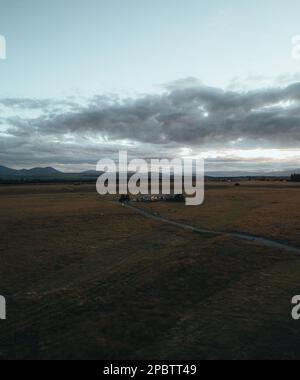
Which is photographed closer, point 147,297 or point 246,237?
point 147,297

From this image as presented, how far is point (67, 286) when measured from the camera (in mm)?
18969

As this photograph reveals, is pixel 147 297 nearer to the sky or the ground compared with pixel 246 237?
nearer to the ground

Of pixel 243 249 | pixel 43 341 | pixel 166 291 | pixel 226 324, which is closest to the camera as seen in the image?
pixel 43 341

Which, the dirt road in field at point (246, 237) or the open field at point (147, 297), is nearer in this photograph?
the open field at point (147, 297)

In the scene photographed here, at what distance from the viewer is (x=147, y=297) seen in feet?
56.7

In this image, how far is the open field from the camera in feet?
40.9

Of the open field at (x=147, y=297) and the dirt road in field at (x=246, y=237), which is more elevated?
the dirt road in field at (x=246, y=237)

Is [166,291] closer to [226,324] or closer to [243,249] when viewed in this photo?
[226,324]

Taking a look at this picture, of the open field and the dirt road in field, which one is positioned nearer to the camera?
the open field

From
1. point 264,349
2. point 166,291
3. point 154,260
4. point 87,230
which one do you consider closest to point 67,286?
point 166,291

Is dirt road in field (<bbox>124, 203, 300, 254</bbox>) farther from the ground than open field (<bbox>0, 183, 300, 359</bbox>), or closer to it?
farther from the ground

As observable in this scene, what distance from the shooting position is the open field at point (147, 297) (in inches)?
491

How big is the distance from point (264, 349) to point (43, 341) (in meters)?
8.09
